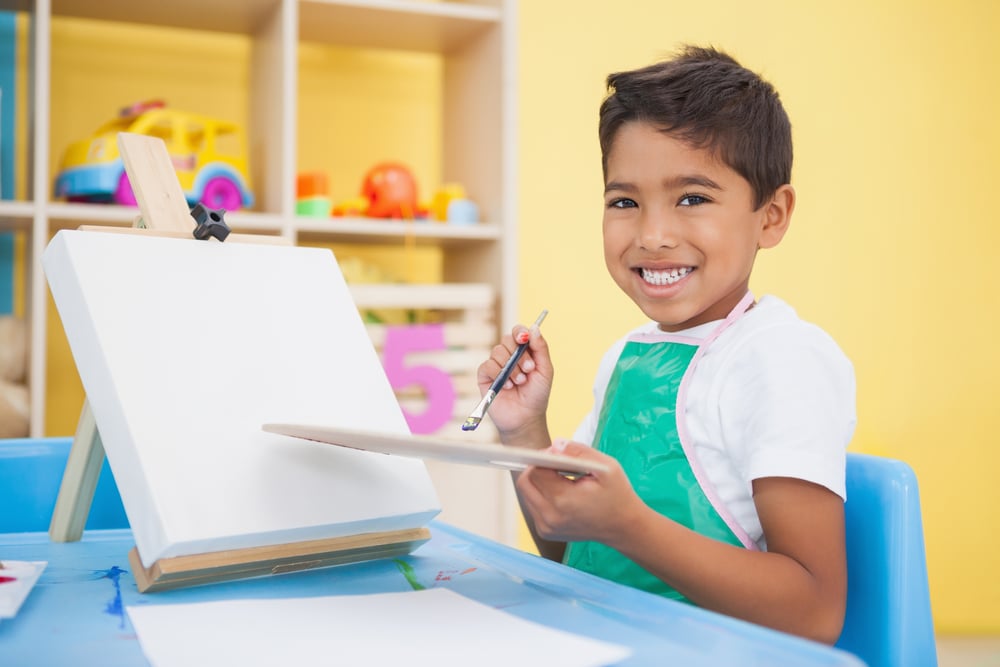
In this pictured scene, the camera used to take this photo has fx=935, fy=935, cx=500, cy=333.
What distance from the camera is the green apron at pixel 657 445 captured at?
80 cm

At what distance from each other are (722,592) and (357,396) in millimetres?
329

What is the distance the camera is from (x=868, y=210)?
2.65m

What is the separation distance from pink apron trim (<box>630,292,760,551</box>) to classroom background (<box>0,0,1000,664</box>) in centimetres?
142

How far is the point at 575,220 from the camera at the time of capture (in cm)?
240

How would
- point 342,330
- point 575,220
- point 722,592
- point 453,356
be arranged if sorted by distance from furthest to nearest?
1. point 575,220
2. point 453,356
3. point 342,330
4. point 722,592

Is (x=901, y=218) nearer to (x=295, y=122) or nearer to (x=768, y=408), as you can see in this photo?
(x=295, y=122)

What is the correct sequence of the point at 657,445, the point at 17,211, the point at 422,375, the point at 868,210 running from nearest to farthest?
the point at 657,445
the point at 17,211
the point at 422,375
the point at 868,210

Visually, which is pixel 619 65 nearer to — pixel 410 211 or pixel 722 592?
pixel 410 211

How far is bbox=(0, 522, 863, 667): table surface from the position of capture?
1.64 feet

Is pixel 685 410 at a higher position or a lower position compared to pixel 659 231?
lower

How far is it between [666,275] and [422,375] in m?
0.98

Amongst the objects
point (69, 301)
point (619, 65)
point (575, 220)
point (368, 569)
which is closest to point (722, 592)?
point (368, 569)

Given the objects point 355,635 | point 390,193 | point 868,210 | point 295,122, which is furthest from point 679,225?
A: point 868,210

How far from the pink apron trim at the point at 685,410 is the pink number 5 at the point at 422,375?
90 centimetres
